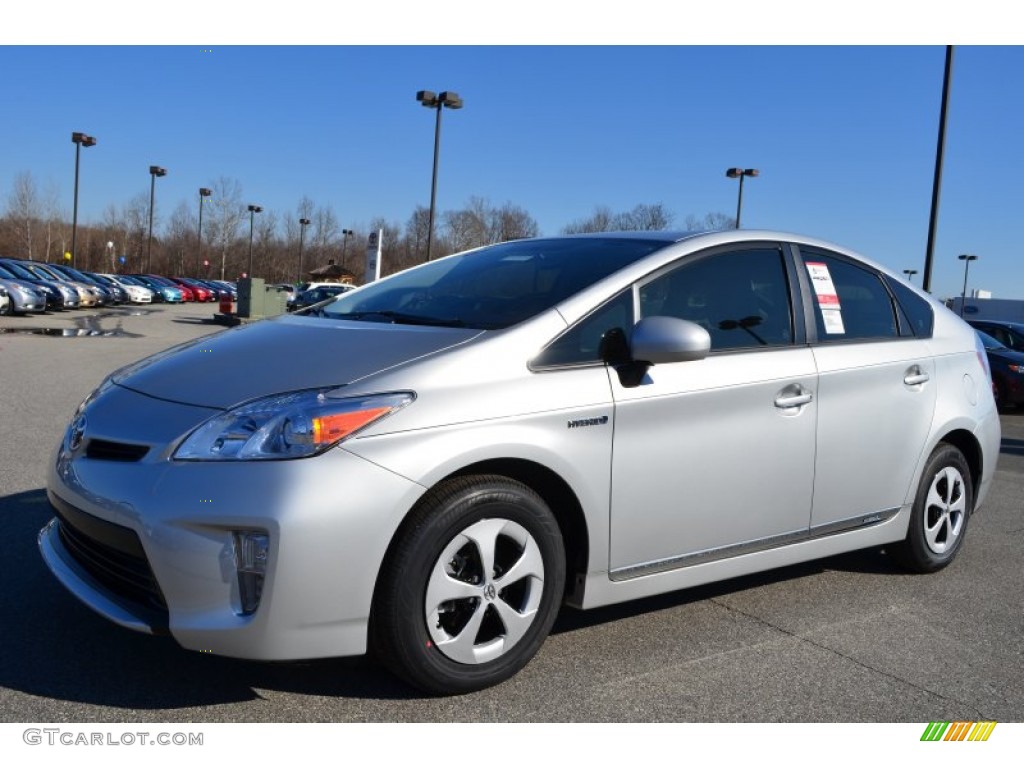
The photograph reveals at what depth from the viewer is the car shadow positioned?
2.94 meters

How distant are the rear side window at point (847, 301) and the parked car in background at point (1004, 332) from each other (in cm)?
1407

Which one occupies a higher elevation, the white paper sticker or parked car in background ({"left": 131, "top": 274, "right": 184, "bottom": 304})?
the white paper sticker

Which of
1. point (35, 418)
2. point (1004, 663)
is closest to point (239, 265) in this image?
point (35, 418)

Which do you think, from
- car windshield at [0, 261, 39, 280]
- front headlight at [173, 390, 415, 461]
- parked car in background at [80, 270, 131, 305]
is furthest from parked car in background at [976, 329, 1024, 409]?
parked car in background at [80, 270, 131, 305]

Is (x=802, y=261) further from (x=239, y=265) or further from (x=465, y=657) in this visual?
(x=239, y=265)

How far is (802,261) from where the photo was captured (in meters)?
4.32

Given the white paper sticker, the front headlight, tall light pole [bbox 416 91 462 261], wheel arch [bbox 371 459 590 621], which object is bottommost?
wheel arch [bbox 371 459 590 621]

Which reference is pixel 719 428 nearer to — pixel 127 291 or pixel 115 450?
pixel 115 450

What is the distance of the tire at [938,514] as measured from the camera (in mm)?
4672

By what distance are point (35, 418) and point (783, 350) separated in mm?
6730

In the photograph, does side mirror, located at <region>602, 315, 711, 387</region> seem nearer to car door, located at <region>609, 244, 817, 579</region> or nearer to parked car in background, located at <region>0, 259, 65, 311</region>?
car door, located at <region>609, 244, 817, 579</region>

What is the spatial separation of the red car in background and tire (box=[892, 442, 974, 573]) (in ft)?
187

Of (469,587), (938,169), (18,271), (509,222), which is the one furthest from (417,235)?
(469,587)

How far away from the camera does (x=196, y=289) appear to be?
59.2 m
